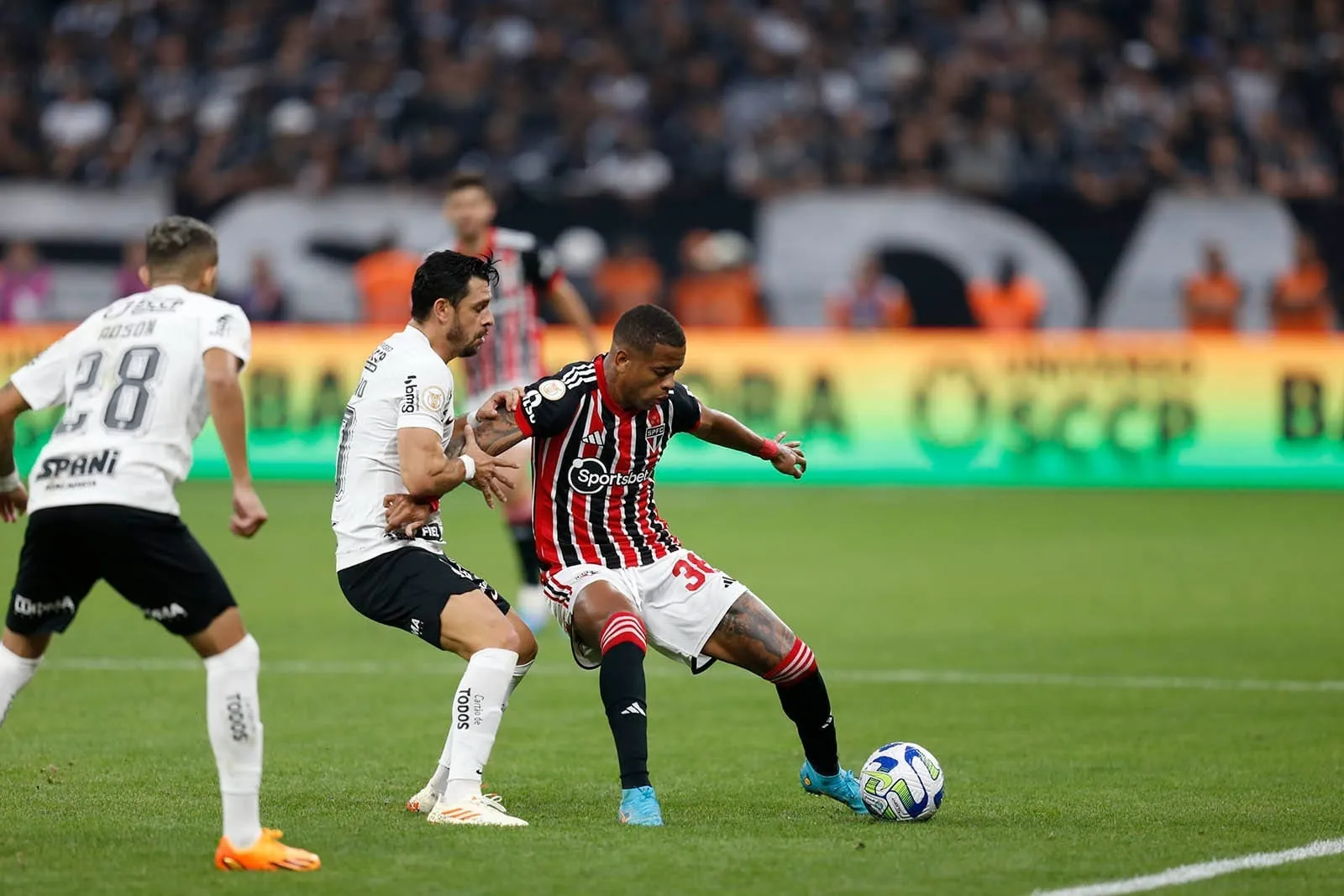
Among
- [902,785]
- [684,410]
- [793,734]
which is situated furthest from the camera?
[793,734]

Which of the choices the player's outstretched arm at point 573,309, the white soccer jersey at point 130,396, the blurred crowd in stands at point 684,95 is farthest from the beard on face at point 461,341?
the blurred crowd in stands at point 684,95

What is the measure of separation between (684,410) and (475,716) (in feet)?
4.67

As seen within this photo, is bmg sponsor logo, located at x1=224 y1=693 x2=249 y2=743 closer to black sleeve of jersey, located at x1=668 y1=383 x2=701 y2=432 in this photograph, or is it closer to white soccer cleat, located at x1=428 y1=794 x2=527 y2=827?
white soccer cleat, located at x1=428 y1=794 x2=527 y2=827

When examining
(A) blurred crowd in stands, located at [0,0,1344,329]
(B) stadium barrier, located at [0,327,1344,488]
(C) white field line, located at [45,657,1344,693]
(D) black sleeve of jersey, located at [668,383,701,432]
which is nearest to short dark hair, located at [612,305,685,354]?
(D) black sleeve of jersey, located at [668,383,701,432]

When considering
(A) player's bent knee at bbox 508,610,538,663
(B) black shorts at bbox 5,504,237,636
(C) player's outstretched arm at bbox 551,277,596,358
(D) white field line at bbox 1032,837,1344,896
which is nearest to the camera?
(D) white field line at bbox 1032,837,1344,896

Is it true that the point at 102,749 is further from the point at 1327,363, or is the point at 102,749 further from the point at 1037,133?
the point at 1037,133

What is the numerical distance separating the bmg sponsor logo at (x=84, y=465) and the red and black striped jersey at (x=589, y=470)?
66.6 inches

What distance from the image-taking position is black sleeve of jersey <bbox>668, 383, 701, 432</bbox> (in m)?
7.20

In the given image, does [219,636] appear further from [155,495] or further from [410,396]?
[410,396]

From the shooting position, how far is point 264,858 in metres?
5.70

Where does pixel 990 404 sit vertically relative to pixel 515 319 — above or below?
above

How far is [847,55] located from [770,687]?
16.4 meters

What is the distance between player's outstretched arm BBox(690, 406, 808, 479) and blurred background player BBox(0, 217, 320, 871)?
79.2 inches

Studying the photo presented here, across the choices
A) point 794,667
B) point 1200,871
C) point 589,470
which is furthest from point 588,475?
point 1200,871
